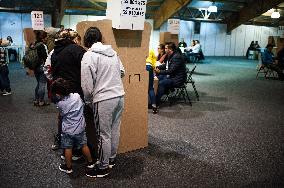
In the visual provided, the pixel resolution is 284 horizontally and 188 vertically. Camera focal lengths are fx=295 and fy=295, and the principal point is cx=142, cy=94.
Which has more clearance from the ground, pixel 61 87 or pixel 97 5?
pixel 97 5

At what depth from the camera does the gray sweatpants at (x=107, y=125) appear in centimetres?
299

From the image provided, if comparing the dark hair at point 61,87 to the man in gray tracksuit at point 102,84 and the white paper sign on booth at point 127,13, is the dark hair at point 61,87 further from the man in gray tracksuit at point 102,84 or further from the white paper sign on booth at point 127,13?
the white paper sign on booth at point 127,13

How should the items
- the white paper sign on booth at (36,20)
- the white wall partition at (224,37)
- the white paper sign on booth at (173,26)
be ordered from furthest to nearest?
the white wall partition at (224,37)
the white paper sign on booth at (173,26)
the white paper sign on booth at (36,20)

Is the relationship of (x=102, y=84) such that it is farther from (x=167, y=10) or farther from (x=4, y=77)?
(x=167, y=10)

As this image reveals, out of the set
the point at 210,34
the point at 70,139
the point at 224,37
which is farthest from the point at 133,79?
the point at 224,37

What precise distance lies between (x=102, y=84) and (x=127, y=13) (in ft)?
3.16

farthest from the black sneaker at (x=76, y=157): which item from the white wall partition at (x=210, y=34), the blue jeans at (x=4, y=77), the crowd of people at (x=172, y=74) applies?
the white wall partition at (x=210, y=34)

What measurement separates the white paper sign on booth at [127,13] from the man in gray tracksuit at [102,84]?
17.5 inches

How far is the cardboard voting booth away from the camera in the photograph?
3549 mm

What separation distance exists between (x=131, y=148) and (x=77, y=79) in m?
1.25

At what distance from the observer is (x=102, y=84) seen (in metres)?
2.95

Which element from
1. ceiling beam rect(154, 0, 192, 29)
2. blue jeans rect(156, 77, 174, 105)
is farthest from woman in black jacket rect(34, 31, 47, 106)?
ceiling beam rect(154, 0, 192, 29)

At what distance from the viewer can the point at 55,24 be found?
47.7ft

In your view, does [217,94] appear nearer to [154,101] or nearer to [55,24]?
[154,101]
